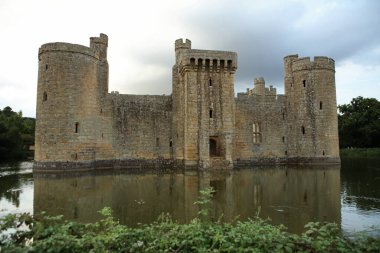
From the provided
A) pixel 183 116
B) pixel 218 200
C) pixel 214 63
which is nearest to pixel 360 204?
pixel 218 200

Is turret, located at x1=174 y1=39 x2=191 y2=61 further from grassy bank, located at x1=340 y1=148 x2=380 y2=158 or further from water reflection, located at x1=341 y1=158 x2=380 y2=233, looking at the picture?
grassy bank, located at x1=340 y1=148 x2=380 y2=158

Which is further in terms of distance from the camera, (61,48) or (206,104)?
(206,104)

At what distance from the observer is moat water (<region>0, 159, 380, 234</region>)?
9023 millimetres

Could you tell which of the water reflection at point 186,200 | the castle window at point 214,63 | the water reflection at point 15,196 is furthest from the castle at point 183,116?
the water reflection at point 186,200

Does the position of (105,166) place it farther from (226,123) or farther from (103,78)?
(226,123)

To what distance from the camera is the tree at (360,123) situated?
45472mm

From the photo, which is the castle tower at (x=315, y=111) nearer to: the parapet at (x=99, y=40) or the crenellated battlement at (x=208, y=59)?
the crenellated battlement at (x=208, y=59)

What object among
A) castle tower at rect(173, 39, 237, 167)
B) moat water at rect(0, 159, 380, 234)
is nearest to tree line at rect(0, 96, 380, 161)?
castle tower at rect(173, 39, 237, 167)

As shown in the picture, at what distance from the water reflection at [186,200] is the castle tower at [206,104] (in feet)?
25.7

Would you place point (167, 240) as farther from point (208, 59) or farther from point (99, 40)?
point (99, 40)

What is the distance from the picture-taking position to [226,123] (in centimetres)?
2472

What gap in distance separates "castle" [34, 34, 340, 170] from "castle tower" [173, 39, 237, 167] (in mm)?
72

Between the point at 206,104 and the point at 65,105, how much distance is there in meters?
9.56

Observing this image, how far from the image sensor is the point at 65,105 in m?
21.7
